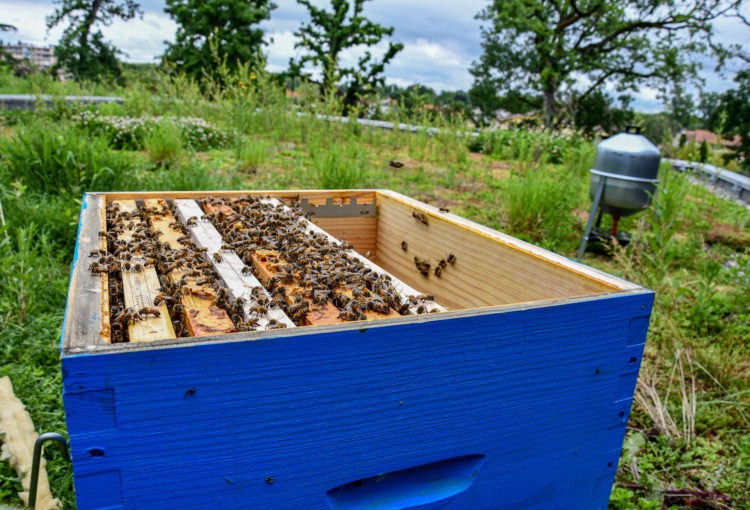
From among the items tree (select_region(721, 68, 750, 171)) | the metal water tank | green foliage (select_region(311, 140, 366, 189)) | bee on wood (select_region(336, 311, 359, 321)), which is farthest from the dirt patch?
tree (select_region(721, 68, 750, 171))

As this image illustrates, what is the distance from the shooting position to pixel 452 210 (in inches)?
214

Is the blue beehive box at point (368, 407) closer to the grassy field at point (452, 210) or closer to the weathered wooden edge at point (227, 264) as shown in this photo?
the weathered wooden edge at point (227, 264)

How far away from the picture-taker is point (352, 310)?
1.20m

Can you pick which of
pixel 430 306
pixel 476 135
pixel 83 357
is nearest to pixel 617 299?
pixel 430 306

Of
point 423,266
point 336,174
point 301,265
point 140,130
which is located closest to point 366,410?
point 301,265

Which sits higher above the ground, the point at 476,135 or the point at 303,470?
the point at 476,135

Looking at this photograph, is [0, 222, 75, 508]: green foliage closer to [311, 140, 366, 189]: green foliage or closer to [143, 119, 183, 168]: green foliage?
[311, 140, 366, 189]: green foliage

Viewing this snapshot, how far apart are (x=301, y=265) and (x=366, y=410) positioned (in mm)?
626

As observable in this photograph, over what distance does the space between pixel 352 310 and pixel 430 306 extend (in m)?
0.19

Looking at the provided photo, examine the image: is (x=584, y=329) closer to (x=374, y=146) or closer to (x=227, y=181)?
(x=227, y=181)

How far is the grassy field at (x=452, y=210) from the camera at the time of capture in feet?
7.47

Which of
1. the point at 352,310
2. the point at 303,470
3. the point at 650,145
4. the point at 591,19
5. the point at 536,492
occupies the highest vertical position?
the point at 591,19

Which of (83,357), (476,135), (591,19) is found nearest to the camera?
(83,357)

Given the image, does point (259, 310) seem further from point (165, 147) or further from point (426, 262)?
point (165, 147)
